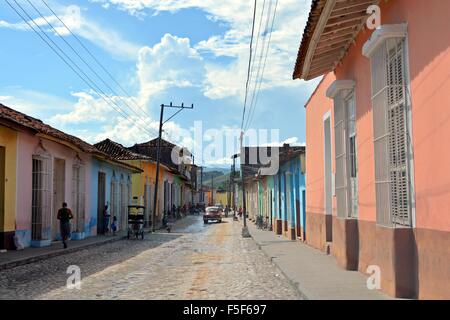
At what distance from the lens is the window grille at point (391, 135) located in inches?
278

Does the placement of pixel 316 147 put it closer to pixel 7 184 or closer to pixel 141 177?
pixel 7 184

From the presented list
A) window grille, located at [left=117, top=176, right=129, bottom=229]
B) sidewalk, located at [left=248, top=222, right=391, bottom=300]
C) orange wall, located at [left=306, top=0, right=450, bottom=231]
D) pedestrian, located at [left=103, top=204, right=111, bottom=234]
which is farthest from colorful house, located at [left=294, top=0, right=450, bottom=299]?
window grille, located at [left=117, top=176, right=129, bottom=229]

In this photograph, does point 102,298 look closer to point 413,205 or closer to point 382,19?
point 413,205

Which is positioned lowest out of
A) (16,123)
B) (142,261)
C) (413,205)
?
(142,261)

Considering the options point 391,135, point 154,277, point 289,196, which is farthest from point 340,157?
point 289,196

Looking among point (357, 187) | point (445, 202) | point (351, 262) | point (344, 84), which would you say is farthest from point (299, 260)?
point (445, 202)

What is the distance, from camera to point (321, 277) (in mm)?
9789

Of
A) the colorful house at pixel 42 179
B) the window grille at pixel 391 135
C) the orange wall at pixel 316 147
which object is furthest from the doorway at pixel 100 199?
the window grille at pixel 391 135

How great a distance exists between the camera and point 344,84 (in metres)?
10.2

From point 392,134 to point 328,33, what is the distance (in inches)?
102

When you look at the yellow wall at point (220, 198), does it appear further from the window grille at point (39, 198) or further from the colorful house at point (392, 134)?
the colorful house at point (392, 134)

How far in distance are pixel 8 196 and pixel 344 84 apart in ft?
33.3

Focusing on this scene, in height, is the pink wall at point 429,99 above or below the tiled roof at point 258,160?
below

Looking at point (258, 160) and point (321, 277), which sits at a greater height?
point (258, 160)
